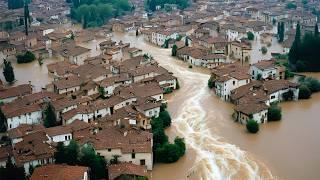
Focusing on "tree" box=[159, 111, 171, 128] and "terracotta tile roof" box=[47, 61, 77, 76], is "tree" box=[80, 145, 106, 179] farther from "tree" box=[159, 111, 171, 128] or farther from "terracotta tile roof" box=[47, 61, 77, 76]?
"terracotta tile roof" box=[47, 61, 77, 76]

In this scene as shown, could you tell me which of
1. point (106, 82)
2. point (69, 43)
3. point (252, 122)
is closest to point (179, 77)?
point (106, 82)

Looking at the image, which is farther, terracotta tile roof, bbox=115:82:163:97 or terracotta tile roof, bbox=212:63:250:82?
terracotta tile roof, bbox=212:63:250:82

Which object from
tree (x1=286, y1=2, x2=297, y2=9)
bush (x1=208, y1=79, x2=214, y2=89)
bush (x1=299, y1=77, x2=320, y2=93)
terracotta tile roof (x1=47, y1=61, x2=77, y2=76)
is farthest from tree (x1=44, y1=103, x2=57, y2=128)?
tree (x1=286, y1=2, x2=297, y2=9)

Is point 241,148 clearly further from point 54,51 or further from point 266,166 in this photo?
point 54,51

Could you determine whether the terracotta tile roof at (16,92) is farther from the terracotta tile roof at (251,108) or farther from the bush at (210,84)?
the terracotta tile roof at (251,108)

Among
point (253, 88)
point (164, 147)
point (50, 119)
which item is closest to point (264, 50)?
point (253, 88)
